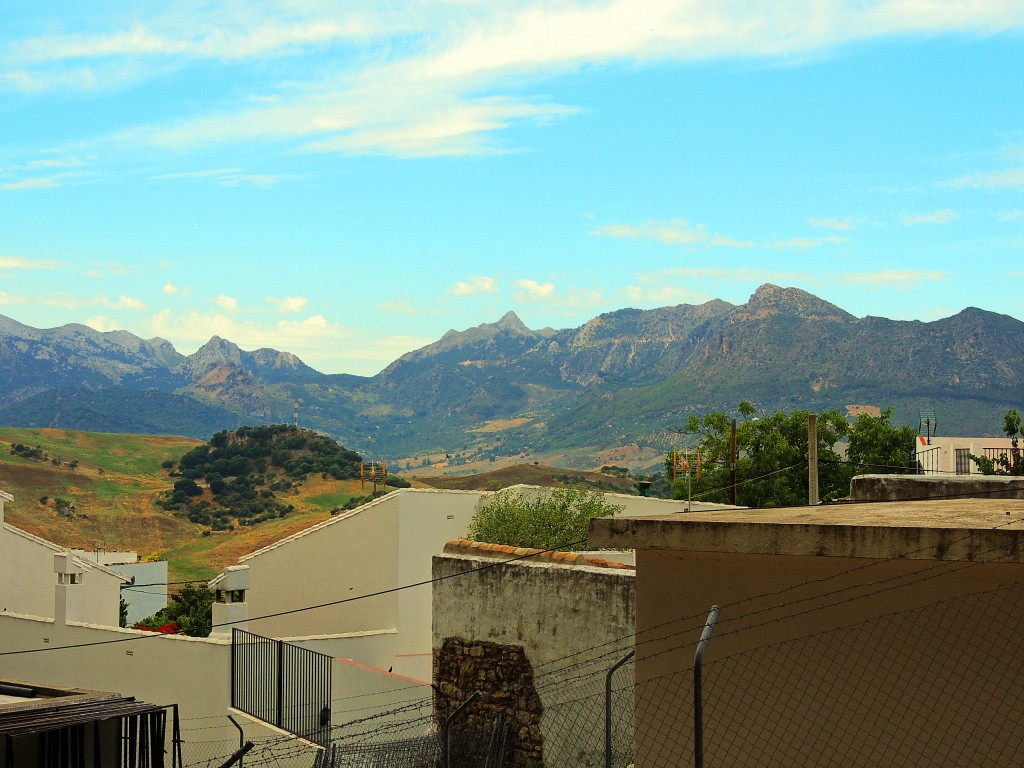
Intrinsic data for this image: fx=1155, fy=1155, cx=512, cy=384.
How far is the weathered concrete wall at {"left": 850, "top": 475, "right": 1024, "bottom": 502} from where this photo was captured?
10.1m

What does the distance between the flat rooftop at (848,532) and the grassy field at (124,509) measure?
68.1 m

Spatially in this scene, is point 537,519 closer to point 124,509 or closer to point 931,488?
point 931,488

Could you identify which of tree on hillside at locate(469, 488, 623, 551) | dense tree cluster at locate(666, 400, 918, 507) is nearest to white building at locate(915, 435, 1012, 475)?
dense tree cluster at locate(666, 400, 918, 507)

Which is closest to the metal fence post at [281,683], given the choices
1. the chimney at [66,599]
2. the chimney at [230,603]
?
the chimney at [230,603]

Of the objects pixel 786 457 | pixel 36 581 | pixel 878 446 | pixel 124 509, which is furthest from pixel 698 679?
pixel 124 509

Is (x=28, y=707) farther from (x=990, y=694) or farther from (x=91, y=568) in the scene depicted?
(x=91, y=568)

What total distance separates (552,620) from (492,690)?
1227 millimetres

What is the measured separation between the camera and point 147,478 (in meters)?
119

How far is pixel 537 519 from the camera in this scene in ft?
92.0

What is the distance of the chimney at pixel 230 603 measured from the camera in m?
20.3

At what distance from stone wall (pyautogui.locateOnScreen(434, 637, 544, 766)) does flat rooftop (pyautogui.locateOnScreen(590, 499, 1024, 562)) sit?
5527mm

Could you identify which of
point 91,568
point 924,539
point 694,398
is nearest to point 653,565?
point 924,539

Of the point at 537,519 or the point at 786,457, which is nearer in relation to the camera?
the point at 537,519

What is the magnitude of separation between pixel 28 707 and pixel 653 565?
5.75m
